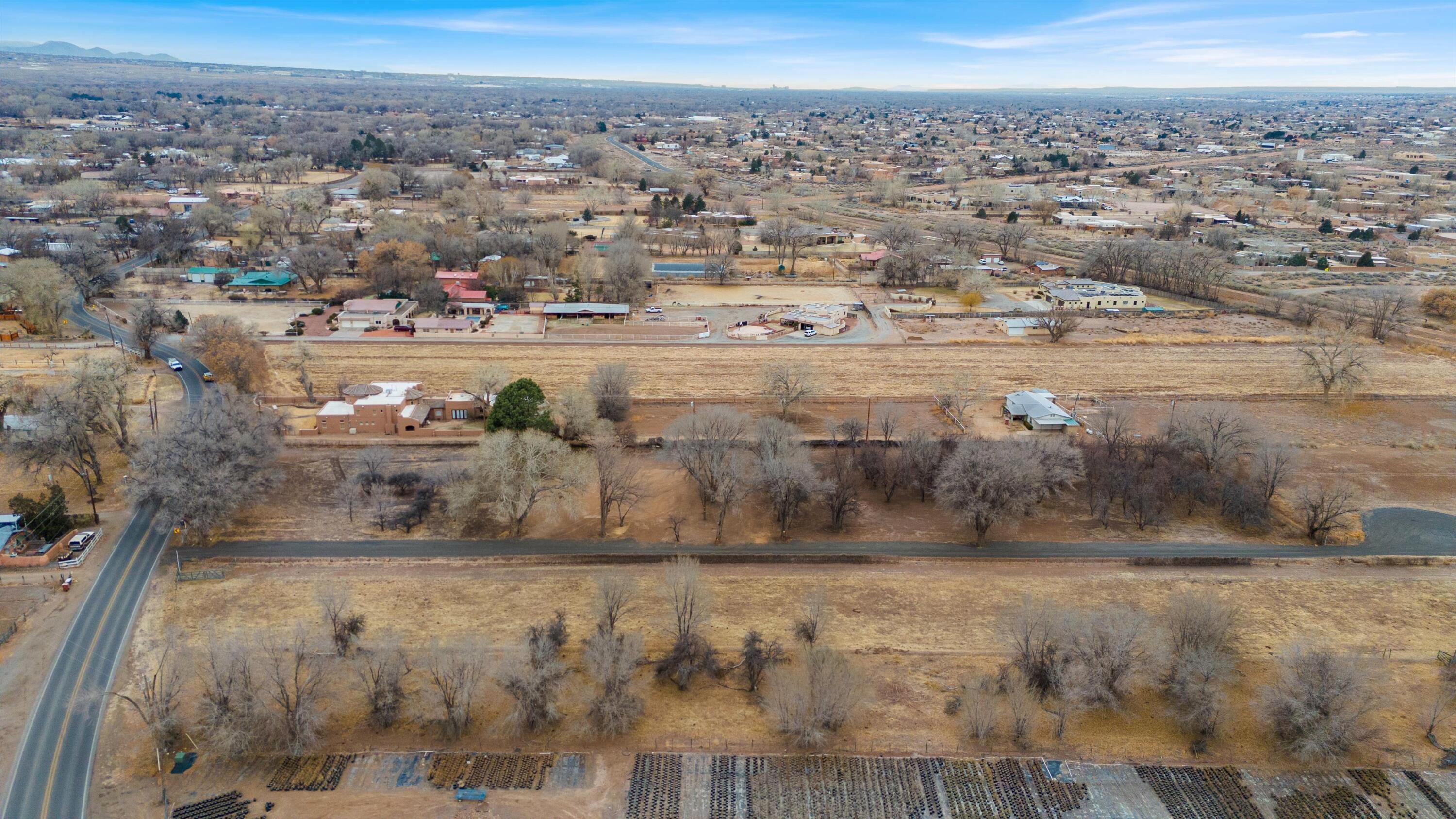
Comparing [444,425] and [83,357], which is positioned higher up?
[83,357]

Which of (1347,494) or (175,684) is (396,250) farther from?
(1347,494)

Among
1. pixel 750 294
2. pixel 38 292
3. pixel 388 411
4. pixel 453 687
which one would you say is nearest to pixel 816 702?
pixel 453 687

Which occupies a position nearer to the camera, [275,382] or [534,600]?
[534,600]

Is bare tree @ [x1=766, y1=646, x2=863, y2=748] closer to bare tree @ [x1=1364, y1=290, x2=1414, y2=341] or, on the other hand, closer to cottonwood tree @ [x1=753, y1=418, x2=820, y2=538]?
cottonwood tree @ [x1=753, y1=418, x2=820, y2=538]

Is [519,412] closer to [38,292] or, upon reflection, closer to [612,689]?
[612,689]

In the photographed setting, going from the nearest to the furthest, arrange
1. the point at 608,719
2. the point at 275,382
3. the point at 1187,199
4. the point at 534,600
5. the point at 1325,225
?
the point at 608,719, the point at 534,600, the point at 275,382, the point at 1325,225, the point at 1187,199

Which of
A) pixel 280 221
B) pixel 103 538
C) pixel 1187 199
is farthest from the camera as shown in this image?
pixel 1187 199

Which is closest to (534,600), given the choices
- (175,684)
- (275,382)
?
(175,684)
